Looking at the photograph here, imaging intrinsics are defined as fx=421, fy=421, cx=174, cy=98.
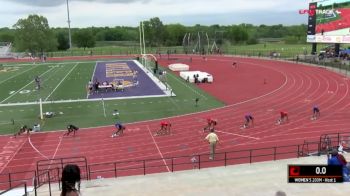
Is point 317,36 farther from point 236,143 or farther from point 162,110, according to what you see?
point 236,143

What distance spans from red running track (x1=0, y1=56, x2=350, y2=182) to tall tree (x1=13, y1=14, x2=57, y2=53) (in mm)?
72019

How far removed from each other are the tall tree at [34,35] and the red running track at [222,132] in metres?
72.0

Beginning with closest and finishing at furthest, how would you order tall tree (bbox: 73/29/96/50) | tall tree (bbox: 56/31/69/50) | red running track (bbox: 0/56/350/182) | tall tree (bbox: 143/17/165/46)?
1. red running track (bbox: 0/56/350/182)
2. tall tree (bbox: 56/31/69/50)
3. tall tree (bbox: 143/17/165/46)
4. tall tree (bbox: 73/29/96/50)

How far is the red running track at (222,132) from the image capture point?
22509mm

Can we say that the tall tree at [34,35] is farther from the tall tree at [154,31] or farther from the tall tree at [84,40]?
the tall tree at [154,31]

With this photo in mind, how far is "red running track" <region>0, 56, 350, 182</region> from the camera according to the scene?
2251cm

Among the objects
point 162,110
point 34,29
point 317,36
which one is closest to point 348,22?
point 317,36

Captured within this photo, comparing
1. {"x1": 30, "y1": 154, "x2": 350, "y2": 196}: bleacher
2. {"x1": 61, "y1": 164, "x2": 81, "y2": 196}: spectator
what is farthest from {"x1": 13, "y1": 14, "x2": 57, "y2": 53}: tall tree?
{"x1": 61, "y1": 164, "x2": 81, "y2": 196}: spectator

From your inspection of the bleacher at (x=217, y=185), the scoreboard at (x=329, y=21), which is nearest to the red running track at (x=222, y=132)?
the bleacher at (x=217, y=185)

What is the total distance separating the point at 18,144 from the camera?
24.7 metres

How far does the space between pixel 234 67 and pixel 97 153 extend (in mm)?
44112

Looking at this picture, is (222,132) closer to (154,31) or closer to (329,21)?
(329,21)

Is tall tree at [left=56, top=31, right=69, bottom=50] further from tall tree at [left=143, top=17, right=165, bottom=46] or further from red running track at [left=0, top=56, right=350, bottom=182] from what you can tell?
red running track at [left=0, top=56, right=350, bottom=182]
